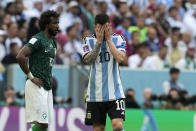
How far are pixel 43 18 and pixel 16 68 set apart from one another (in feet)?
17.4

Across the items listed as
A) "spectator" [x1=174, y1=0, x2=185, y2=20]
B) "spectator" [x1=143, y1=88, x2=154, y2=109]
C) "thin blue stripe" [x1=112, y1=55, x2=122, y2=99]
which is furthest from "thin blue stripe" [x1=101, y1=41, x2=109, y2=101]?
"spectator" [x1=174, y1=0, x2=185, y2=20]

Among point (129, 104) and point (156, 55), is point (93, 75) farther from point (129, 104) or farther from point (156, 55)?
point (156, 55)

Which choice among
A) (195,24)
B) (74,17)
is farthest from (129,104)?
(195,24)

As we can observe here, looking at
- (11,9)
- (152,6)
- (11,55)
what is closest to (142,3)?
(152,6)

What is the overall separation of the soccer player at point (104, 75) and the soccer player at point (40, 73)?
60cm

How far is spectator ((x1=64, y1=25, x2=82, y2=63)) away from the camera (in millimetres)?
17516

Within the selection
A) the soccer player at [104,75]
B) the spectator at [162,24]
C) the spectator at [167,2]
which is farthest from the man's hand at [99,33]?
the spectator at [167,2]

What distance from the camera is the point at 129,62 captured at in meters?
17.9

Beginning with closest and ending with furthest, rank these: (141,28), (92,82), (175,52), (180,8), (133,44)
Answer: (92,82) < (133,44) < (175,52) < (141,28) < (180,8)

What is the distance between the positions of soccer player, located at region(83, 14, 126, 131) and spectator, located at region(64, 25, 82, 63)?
6.21 m

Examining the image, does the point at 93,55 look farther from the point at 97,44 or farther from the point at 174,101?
the point at 174,101

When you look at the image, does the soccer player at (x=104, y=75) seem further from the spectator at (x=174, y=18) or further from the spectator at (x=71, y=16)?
the spectator at (x=174, y=18)

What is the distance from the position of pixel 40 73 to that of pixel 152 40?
351 inches

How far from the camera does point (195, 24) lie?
20.9 m
